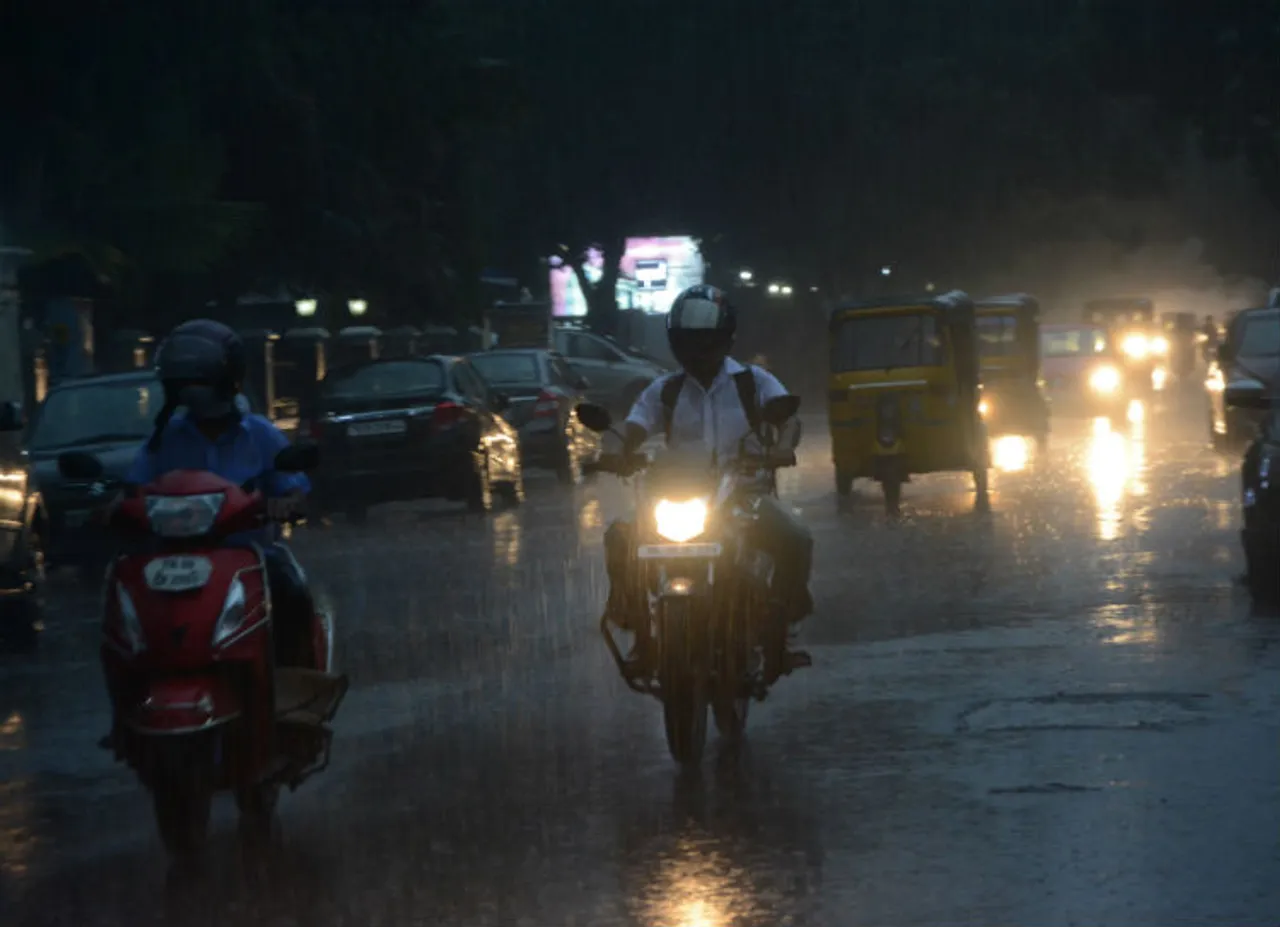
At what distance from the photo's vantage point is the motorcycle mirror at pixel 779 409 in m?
9.33

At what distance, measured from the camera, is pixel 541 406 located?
96.1 ft

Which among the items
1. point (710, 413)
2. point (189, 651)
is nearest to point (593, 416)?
point (710, 413)

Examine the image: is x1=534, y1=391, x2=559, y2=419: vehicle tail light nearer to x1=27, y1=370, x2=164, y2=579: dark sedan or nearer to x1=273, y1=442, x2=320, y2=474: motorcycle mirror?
x1=27, y1=370, x2=164, y2=579: dark sedan

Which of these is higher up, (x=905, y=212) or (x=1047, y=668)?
(x=905, y=212)

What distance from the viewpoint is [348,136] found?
37156mm

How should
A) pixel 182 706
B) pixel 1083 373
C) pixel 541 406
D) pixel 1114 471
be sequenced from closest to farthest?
1. pixel 182 706
2. pixel 1114 471
3. pixel 541 406
4. pixel 1083 373

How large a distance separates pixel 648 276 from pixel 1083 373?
1692 inches

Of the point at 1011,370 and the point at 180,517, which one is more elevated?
the point at 1011,370

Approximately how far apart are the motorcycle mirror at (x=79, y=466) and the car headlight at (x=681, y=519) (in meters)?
1.99

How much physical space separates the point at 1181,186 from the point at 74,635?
84.2 metres

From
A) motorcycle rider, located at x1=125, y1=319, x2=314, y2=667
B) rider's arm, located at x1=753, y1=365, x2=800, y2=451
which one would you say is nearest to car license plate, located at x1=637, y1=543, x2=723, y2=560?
rider's arm, located at x1=753, y1=365, x2=800, y2=451

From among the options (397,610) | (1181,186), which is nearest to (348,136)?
(397,610)

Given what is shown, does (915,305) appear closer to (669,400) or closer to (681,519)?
(669,400)

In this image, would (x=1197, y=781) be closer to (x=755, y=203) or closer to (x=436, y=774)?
(x=436, y=774)
